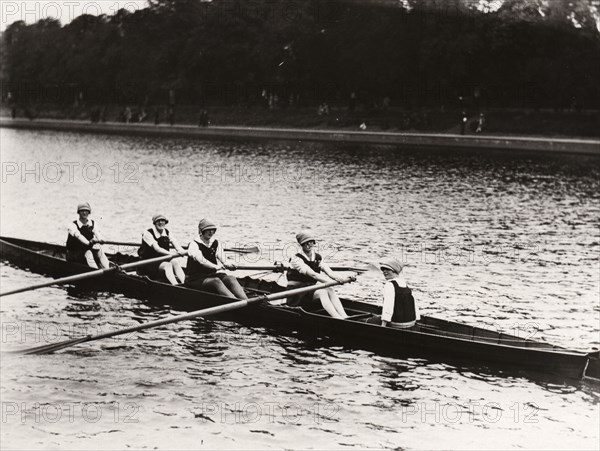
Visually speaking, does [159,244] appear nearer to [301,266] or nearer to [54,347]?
[301,266]

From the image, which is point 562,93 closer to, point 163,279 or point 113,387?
point 163,279

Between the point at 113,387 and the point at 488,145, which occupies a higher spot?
the point at 488,145

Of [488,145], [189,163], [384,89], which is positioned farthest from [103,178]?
[384,89]

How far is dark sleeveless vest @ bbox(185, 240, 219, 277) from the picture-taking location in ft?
64.6

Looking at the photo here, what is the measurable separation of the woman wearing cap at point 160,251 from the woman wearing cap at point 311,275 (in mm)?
3787

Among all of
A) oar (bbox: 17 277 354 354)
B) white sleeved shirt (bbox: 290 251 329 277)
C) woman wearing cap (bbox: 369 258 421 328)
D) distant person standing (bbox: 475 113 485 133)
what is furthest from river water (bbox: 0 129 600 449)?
distant person standing (bbox: 475 113 485 133)

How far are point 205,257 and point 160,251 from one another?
219 centimetres

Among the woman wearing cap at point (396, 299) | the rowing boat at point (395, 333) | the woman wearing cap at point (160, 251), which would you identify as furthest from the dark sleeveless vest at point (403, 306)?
the woman wearing cap at point (160, 251)

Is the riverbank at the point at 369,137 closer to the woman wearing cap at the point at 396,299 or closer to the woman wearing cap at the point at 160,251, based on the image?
the woman wearing cap at the point at 160,251

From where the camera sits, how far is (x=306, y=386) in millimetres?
15742

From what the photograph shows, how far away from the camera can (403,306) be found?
55.0ft

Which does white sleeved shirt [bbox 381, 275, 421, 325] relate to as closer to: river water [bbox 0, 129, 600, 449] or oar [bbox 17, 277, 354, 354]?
river water [bbox 0, 129, 600, 449]

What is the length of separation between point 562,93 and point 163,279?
146ft

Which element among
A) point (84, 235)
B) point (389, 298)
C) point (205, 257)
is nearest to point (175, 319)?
point (205, 257)
